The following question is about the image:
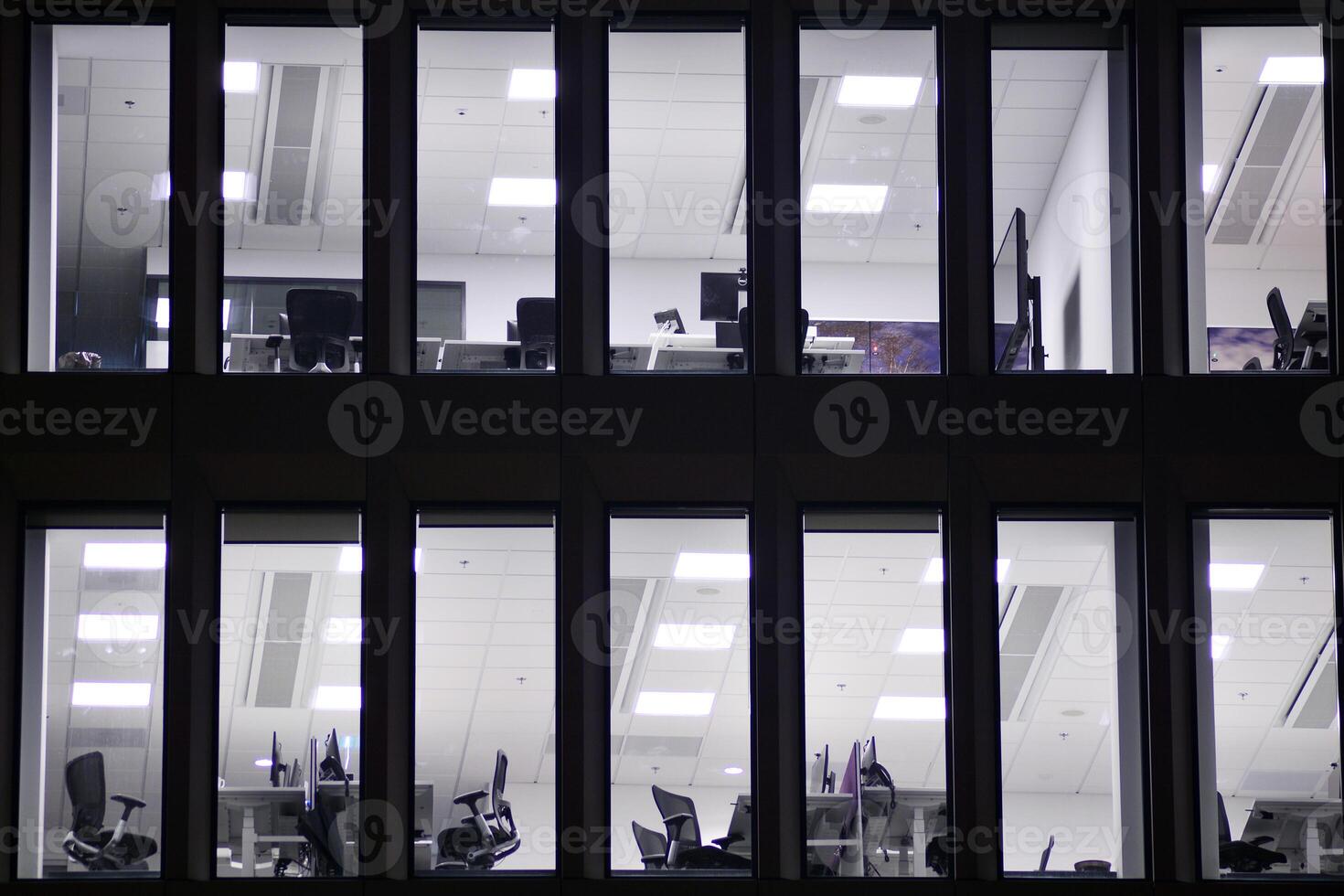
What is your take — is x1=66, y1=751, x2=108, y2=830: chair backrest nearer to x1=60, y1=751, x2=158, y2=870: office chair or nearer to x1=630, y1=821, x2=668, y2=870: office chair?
x1=60, y1=751, x2=158, y2=870: office chair

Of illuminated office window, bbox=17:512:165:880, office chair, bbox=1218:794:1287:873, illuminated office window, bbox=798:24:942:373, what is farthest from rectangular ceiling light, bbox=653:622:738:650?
office chair, bbox=1218:794:1287:873

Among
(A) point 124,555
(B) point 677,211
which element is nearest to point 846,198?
(B) point 677,211

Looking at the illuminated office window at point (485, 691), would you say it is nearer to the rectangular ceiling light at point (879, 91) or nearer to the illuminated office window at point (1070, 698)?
the illuminated office window at point (1070, 698)

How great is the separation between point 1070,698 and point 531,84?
477 cm

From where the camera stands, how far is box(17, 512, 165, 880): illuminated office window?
27.7 feet

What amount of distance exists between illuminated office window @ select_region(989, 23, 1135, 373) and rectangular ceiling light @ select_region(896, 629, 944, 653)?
161 cm

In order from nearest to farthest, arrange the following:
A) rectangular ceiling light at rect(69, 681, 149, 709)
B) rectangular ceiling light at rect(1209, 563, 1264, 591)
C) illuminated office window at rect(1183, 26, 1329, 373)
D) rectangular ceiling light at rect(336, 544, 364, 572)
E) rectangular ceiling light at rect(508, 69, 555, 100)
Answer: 1. rectangular ceiling light at rect(69, 681, 149, 709)
2. rectangular ceiling light at rect(1209, 563, 1264, 591)
3. rectangular ceiling light at rect(336, 544, 364, 572)
4. illuminated office window at rect(1183, 26, 1329, 373)
5. rectangular ceiling light at rect(508, 69, 555, 100)

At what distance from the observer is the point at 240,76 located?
9141mm

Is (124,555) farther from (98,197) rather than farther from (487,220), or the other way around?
(487,220)

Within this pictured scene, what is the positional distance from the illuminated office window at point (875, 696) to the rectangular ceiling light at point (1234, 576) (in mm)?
1565

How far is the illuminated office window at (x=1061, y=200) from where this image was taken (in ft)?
29.5

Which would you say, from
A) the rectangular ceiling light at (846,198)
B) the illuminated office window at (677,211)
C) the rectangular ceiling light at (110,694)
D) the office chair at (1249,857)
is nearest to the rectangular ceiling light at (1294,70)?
the rectangular ceiling light at (846,198)

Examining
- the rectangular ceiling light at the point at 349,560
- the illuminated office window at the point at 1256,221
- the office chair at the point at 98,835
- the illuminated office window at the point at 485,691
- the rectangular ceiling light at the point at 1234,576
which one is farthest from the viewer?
the illuminated office window at the point at 1256,221

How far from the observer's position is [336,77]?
→ 913cm
